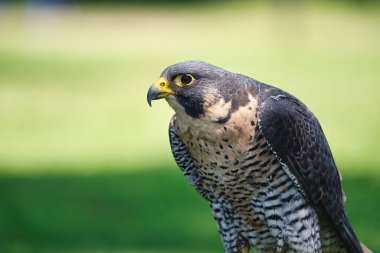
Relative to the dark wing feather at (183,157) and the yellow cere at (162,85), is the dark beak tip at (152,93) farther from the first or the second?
the dark wing feather at (183,157)

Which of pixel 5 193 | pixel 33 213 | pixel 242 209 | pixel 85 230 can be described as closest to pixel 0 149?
pixel 5 193

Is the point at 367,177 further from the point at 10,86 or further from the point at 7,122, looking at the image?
the point at 10,86

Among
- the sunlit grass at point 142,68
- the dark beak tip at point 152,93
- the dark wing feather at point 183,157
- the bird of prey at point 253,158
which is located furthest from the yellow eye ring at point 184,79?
the sunlit grass at point 142,68

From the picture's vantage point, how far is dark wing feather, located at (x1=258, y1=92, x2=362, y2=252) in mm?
5406

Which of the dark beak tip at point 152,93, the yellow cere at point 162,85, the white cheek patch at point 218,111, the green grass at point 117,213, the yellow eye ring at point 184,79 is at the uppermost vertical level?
the yellow eye ring at point 184,79

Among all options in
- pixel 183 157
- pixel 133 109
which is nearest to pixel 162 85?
pixel 183 157

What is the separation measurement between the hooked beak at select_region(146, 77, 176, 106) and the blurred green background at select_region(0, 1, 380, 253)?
3810 millimetres

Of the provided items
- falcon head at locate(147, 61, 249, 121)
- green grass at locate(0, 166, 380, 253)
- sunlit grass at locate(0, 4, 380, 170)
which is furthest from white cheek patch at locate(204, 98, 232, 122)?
sunlit grass at locate(0, 4, 380, 170)

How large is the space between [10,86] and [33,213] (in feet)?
32.2

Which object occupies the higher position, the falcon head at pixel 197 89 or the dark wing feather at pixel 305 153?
the falcon head at pixel 197 89

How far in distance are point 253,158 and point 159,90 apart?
25.8 inches

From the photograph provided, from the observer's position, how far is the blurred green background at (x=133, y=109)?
398 inches

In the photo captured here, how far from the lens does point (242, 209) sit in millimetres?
5664

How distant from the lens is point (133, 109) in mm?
17609
